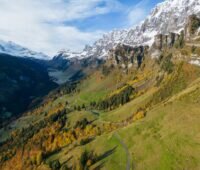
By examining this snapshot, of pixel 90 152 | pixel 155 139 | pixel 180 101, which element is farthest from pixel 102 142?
pixel 180 101

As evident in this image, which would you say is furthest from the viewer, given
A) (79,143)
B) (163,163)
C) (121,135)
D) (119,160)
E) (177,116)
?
(79,143)

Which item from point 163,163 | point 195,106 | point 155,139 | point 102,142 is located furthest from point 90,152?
point 195,106

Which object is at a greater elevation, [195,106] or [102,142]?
[195,106]

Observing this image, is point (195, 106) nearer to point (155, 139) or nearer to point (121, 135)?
point (155, 139)

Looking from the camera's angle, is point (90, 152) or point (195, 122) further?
point (90, 152)

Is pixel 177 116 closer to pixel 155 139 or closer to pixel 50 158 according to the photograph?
pixel 155 139

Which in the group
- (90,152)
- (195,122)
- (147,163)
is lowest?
(90,152)

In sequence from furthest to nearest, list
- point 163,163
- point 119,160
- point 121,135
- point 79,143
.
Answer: point 79,143
point 121,135
point 119,160
point 163,163

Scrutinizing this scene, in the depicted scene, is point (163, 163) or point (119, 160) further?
point (119, 160)

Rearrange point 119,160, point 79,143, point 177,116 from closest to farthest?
1. point 119,160
2. point 177,116
3. point 79,143
